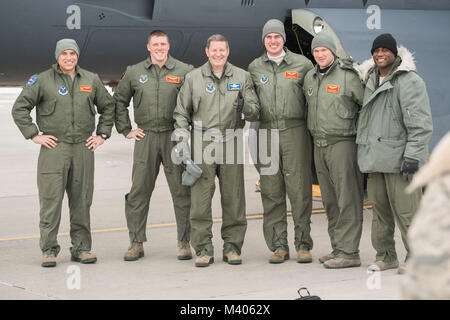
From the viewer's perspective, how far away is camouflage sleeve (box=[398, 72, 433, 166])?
15.3 feet

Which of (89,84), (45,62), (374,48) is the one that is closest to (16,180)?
(45,62)

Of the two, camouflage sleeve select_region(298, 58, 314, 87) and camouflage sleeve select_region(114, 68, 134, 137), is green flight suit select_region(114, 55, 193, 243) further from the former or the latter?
camouflage sleeve select_region(298, 58, 314, 87)

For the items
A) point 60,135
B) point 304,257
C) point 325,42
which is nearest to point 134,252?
point 60,135

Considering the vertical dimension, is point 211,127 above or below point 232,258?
above

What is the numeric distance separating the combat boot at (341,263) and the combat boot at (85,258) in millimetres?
1825

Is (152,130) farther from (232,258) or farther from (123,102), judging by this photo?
(232,258)

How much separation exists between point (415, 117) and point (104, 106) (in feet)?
8.08

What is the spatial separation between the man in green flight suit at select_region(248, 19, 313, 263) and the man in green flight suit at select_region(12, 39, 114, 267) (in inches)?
54.4

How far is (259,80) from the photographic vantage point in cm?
534

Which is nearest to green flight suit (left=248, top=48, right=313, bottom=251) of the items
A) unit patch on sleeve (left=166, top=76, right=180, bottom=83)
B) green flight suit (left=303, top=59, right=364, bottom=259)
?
green flight suit (left=303, top=59, right=364, bottom=259)

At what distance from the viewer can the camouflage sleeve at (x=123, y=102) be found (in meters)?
5.54

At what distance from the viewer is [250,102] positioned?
5184mm

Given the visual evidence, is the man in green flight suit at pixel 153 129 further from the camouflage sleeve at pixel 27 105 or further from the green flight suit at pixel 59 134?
the camouflage sleeve at pixel 27 105

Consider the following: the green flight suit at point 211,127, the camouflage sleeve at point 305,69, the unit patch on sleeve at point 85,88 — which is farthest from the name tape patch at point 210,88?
the unit patch on sleeve at point 85,88
